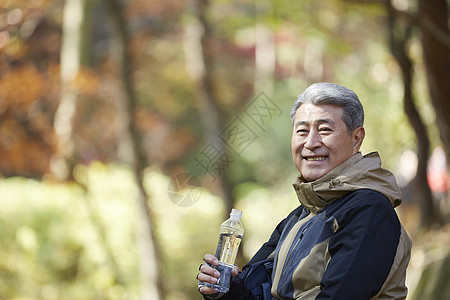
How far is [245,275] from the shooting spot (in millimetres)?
2332

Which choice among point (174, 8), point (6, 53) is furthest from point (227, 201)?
point (174, 8)

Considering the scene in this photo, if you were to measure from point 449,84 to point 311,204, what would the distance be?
353cm

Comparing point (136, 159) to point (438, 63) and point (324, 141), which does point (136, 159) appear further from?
point (324, 141)

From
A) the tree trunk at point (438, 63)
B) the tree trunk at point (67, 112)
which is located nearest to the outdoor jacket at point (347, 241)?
the tree trunk at point (438, 63)

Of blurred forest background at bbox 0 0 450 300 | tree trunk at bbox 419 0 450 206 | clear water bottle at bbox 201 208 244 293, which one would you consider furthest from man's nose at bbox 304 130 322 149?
tree trunk at bbox 419 0 450 206

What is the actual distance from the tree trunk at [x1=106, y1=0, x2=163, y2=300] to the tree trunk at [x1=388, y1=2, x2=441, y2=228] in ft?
8.70

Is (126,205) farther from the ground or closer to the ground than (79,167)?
closer to the ground

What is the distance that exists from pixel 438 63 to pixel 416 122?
2.41 m

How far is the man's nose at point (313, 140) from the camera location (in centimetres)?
212

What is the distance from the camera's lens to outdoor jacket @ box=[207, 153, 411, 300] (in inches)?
72.1

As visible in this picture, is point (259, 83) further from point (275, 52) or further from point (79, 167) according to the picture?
point (79, 167)

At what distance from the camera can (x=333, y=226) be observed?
195 cm

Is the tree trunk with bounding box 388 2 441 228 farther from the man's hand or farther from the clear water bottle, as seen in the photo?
the man's hand

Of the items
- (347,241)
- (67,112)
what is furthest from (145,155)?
(347,241)
